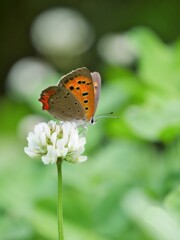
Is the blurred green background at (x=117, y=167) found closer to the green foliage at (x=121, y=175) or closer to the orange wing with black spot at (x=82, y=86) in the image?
the green foliage at (x=121, y=175)

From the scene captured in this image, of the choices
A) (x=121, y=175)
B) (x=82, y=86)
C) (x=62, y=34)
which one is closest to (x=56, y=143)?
(x=82, y=86)

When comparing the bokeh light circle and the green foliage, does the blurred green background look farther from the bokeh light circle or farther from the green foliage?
the bokeh light circle

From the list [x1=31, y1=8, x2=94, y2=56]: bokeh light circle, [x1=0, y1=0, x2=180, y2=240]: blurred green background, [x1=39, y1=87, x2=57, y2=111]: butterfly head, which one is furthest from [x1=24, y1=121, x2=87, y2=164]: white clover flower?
[x1=31, y1=8, x2=94, y2=56]: bokeh light circle

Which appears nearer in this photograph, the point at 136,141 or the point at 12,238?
the point at 12,238

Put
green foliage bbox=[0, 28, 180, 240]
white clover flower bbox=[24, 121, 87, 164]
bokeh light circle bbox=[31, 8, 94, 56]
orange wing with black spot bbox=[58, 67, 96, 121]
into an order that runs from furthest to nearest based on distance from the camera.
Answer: bokeh light circle bbox=[31, 8, 94, 56] < green foliage bbox=[0, 28, 180, 240] < orange wing with black spot bbox=[58, 67, 96, 121] < white clover flower bbox=[24, 121, 87, 164]

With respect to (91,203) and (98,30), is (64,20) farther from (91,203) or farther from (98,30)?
(91,203)

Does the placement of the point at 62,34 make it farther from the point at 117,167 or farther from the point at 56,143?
the point at 56,143

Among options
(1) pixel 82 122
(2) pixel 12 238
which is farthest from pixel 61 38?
(1) pixel 82 122
